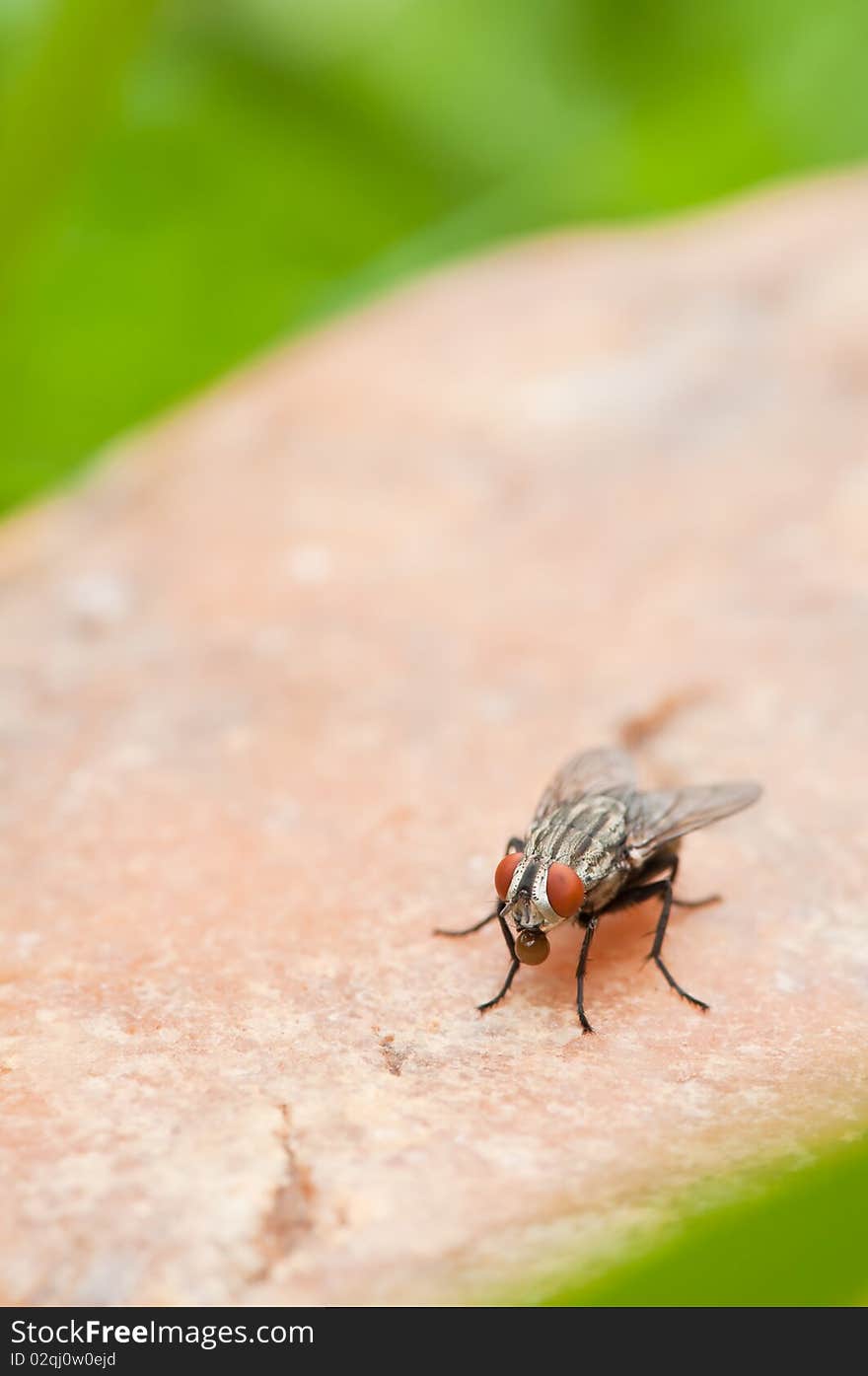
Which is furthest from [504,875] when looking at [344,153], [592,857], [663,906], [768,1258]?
[344,153]

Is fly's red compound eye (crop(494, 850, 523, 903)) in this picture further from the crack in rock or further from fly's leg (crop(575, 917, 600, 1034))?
the crack in rock

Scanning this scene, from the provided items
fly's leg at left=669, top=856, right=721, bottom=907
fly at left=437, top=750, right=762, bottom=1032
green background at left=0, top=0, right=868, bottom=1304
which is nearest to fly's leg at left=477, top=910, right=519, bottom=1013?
fly at left=437, top=750, right=762, bottom=1032

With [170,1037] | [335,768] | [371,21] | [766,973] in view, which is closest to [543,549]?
[335,768]

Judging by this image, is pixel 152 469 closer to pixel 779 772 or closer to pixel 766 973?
pixel 779 772

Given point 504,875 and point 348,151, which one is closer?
point 504,875

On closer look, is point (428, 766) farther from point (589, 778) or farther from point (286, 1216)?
point (286, 1216)

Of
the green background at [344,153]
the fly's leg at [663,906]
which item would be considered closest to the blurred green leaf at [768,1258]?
the fly's leg at [663,906]
